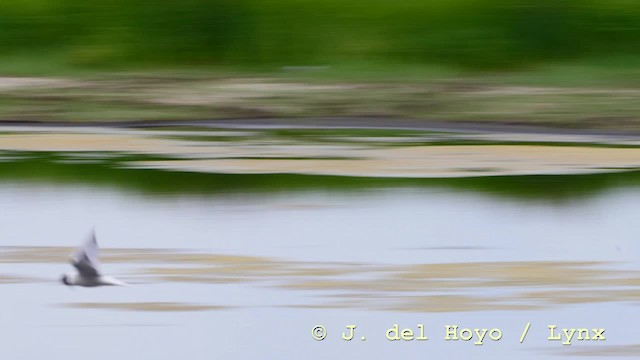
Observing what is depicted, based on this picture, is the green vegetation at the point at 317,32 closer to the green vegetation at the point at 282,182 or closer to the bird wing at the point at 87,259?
the green vegetation at the point at 282,182

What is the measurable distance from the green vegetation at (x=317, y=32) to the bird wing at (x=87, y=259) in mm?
10109

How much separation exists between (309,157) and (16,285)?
4582 millimetres

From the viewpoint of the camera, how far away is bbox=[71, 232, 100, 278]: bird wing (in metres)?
6.81

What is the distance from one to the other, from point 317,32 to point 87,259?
11.0m

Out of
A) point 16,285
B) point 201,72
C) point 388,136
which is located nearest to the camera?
point 16,285

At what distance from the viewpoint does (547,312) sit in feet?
21.5

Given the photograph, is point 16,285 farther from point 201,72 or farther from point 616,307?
point 201,72

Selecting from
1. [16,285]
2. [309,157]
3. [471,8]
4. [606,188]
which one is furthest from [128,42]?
[16,285]

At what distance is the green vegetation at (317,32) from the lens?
1709cm

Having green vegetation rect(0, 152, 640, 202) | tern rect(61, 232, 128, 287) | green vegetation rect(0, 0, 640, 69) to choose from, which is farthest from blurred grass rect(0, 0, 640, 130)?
tern rect(61, 232, 128, 287)

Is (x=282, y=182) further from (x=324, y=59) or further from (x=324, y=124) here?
(x=324, y=59)

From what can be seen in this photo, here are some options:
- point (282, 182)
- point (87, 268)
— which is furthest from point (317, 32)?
point (87, 268)

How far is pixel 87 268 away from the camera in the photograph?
6844 mm

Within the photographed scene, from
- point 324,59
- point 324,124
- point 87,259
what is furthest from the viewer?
point 324,59
